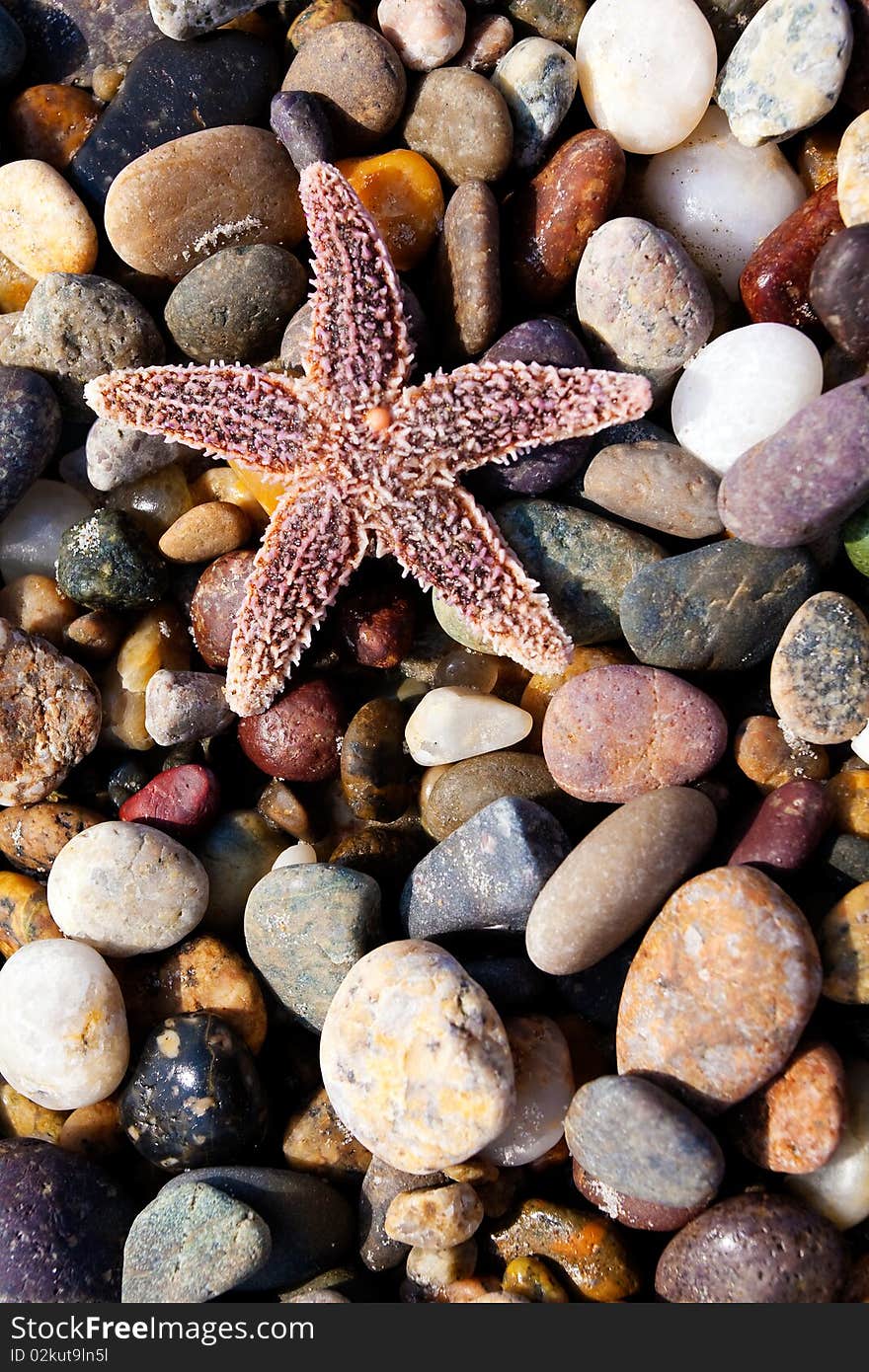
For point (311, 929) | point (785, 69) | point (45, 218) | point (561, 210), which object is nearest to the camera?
point (311, 929)

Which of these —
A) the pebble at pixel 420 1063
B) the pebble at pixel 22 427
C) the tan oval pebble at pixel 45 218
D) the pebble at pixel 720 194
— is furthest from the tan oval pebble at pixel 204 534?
the pebble at pixel 720 194

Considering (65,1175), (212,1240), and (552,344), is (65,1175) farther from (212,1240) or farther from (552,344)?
(552,344)

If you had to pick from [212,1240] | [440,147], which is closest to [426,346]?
[440,147]

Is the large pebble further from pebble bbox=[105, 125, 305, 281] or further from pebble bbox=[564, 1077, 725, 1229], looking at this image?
pebble bbox=[105, 125, 305, 281]

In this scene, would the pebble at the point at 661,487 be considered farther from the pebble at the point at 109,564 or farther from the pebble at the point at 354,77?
the pebble at the point at 109,564

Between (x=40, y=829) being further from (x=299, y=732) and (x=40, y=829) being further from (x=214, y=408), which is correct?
(x=214, y=408)

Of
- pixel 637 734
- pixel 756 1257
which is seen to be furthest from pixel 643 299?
pixel 756 1257
